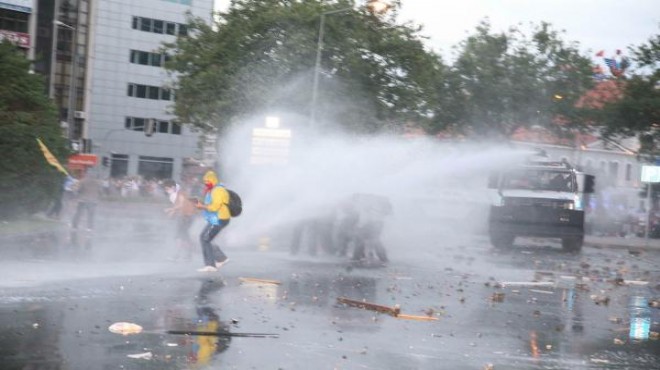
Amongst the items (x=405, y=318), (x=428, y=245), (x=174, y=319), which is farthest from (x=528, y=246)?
(x=174, y=319)

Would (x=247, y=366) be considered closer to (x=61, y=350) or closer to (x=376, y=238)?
(x=61, y=350)

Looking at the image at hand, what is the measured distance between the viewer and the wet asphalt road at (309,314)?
954cm

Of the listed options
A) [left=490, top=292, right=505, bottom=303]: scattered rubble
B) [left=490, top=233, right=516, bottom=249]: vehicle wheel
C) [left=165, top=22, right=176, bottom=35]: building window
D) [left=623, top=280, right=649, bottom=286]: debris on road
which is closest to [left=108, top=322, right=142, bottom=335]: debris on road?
[left=490, top=292, right=505, bottom=303]: scattered rubble

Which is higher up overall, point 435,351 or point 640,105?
point 640,105

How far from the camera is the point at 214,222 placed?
17.2 m

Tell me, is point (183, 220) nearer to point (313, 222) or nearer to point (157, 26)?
point (313, 222)

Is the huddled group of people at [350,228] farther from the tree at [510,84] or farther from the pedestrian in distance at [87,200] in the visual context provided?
the tree at [510,84]

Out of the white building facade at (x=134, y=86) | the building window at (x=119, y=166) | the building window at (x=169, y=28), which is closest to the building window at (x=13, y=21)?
the white building facade at (x=134, y=86)

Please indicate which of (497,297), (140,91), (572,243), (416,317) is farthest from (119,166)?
(416,317)

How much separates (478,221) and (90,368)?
33335 mm

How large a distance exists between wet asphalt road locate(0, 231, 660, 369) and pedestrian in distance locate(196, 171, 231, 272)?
0.28 meters

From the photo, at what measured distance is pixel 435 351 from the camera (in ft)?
33.8

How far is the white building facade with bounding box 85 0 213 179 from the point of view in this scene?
8288cm

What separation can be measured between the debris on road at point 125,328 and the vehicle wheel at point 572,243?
2072 centimetres
